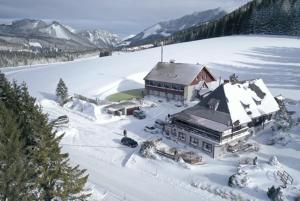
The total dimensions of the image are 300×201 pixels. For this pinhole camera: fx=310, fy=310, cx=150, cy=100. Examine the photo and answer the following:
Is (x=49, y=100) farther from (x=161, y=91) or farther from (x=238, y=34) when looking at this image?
(x=238, y=34)

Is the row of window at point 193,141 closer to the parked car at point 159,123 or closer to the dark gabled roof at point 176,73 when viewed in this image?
the parked car at point 159,123

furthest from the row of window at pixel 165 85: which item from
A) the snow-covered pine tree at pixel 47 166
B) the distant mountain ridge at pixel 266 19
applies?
the distant mountain ridge at pixel 266 19

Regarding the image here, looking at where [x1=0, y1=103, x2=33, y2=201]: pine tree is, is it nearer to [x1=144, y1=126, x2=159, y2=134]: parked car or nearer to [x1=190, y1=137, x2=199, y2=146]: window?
[x1=190, y1=137, x2=199, y2=146]: window

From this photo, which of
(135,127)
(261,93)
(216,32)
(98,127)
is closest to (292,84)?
(261,93)

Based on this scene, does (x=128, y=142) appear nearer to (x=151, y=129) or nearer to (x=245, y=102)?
(x=151, y=129)

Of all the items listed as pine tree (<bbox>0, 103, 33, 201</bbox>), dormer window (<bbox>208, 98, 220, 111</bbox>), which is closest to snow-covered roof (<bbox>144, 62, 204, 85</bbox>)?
dormer window (<bbox>208, 98, 220, 111</bbox>)

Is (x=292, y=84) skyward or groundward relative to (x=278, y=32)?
groundward
